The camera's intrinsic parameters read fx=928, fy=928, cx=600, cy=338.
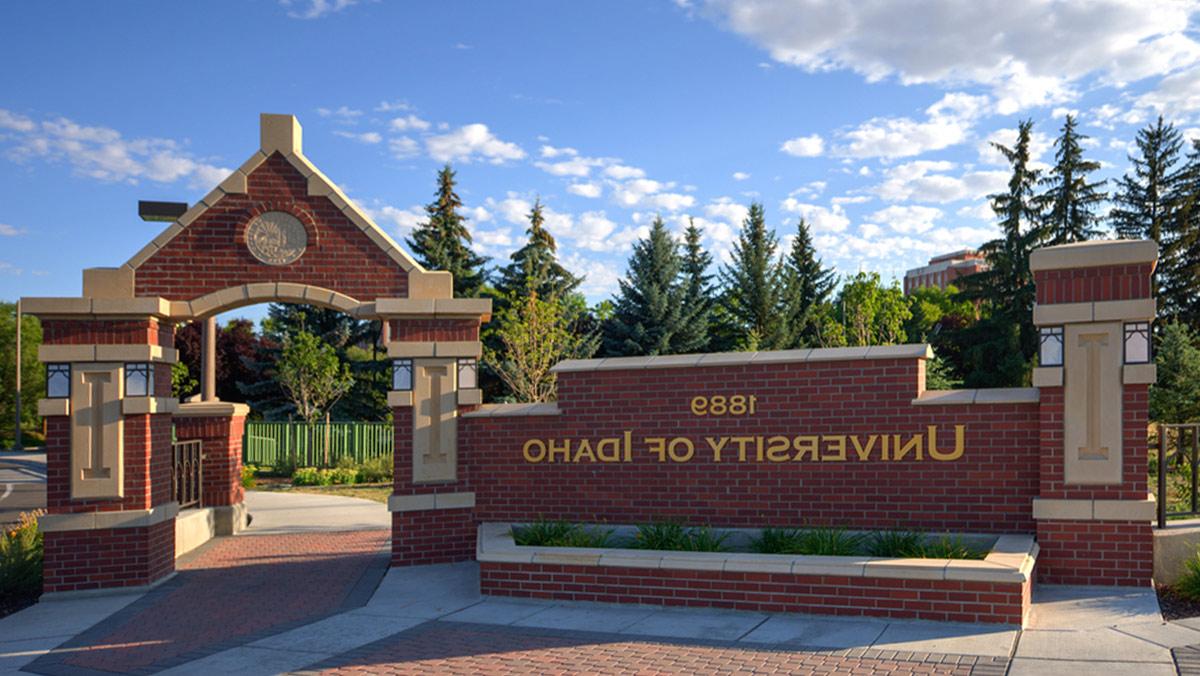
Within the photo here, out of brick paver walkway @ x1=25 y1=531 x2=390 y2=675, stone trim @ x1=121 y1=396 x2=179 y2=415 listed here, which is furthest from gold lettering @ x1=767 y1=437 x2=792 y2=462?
stone trim @ x1=121 y1=396 x2=179 y2=415

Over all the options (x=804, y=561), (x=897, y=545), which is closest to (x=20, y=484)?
(x=804, y=561)

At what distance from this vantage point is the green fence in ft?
93.1

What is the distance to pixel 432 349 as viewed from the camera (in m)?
11.4

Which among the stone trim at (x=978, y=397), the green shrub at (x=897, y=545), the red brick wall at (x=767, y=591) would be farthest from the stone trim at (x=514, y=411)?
the stone trim at (x=978, y=397)

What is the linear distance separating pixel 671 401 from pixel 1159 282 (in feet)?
117

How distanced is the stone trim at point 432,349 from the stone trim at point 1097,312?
6238 mm

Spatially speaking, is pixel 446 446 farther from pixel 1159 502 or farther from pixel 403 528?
pixel 1159 502

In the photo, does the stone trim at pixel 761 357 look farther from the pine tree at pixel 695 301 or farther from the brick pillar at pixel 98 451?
the pine tree at pixel 695 301

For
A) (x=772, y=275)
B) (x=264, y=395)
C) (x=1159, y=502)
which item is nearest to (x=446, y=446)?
(x=1159, y=502)

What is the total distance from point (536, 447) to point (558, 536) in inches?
58.1

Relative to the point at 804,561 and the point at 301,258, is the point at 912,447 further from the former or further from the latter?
the point at 301,258

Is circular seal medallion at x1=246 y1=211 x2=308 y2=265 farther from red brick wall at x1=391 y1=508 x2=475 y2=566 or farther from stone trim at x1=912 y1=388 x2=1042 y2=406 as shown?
stone trim at x1=912 y1=388 x2=1042 y2=406

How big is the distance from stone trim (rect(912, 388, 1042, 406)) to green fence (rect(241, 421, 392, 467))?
69.7ft

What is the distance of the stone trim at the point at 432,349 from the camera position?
11.4 m
